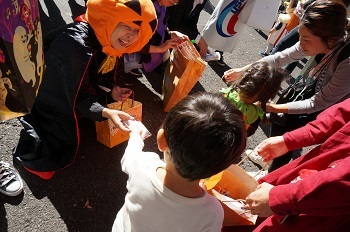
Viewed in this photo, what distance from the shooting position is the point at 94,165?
2.52 metres

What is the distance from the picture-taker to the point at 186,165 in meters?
1.11

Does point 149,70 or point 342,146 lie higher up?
point 342,146

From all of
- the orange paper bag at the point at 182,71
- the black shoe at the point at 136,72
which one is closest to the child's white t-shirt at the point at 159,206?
the orange paper bag at the point at 182,71

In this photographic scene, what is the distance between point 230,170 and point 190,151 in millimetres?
880

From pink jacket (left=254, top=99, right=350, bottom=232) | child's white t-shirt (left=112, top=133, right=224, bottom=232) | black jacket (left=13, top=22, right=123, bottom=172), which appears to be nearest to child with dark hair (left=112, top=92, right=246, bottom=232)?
child's white t-shirt (left=112, top=133, right=224, bottom=232)

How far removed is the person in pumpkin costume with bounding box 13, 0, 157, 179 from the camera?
1.98 meters

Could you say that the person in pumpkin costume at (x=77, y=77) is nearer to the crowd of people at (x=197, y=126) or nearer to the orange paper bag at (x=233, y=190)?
the crowd of people at (x=197, y=126)

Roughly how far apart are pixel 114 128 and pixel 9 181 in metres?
0.80

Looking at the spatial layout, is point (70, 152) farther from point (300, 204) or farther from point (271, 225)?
point (300, 204)

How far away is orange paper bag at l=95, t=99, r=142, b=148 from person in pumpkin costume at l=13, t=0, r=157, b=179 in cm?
9

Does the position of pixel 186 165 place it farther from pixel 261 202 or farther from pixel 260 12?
pixel 260 12

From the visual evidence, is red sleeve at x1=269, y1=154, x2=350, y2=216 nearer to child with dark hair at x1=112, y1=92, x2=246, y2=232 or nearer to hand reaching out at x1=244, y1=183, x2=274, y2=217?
hand reaching out at x1=244, y1=183, x2=274, y2=217

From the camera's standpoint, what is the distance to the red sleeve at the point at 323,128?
156cm

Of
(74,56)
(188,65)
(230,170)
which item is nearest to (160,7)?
(188,65)
